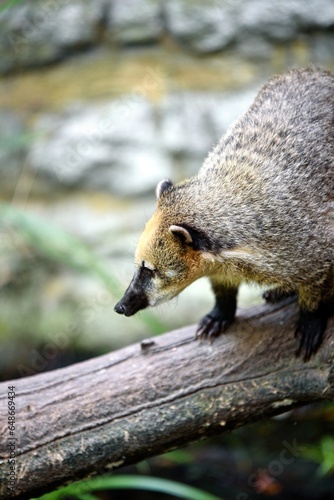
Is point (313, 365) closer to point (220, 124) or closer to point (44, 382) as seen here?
point (44, 382)

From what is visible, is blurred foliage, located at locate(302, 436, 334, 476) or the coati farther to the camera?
blurred foliage, located at locate(302, 436, 334, 476)

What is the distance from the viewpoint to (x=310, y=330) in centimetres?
328

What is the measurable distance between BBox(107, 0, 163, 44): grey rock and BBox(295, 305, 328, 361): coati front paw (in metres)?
3.64

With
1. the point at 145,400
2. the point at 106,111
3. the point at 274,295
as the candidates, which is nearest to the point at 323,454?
the point at 274,295

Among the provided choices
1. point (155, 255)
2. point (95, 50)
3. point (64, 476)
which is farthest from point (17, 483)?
point (95, 50)

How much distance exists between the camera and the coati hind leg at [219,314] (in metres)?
3.48

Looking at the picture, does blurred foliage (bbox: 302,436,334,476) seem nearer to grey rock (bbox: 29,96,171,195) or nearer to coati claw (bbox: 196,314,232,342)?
coati claw (bbox: 196,314,232,342)

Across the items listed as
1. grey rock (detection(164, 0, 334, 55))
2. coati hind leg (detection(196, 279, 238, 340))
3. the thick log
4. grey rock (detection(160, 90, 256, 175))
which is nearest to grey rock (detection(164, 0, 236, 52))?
grey rock (detection(164, 0, 334, 55))

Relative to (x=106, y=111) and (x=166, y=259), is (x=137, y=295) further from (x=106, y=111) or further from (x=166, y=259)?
(x=106, y=111)

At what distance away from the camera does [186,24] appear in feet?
20.0

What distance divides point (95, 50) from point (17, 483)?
4193mm

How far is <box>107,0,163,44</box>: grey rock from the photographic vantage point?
6129 millimetres

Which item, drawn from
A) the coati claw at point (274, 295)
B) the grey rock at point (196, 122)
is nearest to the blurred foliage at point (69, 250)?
the coati claw at point (274, 295)

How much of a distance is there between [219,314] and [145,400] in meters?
0.62
